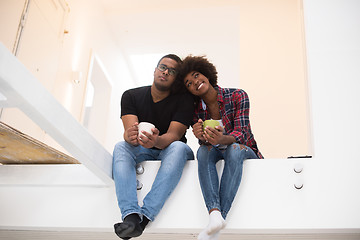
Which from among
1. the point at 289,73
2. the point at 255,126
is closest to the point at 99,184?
the point at 255,126

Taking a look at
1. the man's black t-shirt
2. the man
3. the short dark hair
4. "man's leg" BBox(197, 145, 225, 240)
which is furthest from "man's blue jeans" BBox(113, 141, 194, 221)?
the short dark hair

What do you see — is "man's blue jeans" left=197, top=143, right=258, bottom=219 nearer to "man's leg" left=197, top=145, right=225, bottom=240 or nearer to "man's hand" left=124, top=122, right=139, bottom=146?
"man's leg" left=197, top=145, right=225, bottom=240

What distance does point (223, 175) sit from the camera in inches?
65.4

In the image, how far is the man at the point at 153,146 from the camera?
1.56 m

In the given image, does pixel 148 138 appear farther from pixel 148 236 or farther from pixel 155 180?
pixel 148 236

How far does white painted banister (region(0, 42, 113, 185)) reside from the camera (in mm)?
1059

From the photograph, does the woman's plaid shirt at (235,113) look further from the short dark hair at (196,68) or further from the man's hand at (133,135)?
the man's hand at (133,135)

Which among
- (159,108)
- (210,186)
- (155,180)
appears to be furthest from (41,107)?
(159,108)

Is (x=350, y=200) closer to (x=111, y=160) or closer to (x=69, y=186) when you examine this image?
(x=111, y=160)

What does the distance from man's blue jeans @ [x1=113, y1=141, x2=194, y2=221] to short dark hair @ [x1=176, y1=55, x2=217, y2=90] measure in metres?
0.48

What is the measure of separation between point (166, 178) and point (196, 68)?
2.39 ft

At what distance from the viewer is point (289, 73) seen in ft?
11.1

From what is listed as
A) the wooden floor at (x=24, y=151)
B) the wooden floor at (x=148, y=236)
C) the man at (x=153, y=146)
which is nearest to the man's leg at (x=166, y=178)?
the man at (x=153, y=146)

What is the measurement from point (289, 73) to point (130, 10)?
199 centimetres
